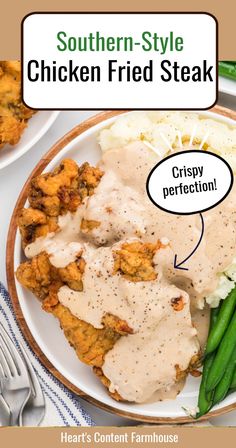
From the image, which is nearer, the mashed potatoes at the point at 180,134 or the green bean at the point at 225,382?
the mashed potatoes at the point at 180,134

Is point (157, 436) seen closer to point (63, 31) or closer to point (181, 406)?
point (181, 406)

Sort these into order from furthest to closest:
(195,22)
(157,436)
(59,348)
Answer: (59,348)
(157,436)
(195,22)

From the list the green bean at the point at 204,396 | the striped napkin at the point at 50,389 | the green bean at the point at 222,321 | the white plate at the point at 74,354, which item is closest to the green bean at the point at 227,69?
the white plate at the point at 74,354

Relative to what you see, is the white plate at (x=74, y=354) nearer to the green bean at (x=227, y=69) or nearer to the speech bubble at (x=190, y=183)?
the green bean at (x=227, y=69)

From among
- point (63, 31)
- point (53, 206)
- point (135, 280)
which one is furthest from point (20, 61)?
point (135, 280)

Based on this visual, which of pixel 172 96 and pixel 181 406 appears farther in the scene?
pixel 181 406

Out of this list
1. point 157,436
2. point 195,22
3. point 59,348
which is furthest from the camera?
point 59,348

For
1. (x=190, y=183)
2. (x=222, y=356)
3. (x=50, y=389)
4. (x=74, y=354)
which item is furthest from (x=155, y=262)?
(x=50, y=389)
